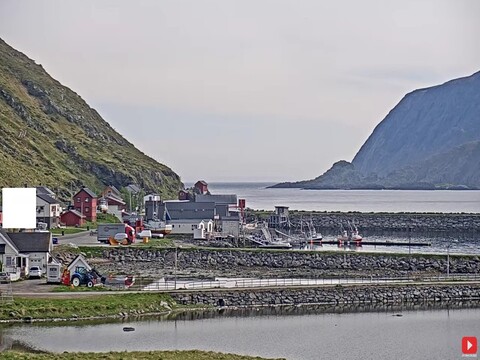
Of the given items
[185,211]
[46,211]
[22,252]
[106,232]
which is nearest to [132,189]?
[185,211]

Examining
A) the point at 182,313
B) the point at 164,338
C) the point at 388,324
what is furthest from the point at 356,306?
the point at 164,338

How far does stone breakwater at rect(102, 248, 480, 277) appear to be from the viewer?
72.9 m

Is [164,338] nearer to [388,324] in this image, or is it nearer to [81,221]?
[388,324]

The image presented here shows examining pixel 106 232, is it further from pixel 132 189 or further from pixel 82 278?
pixel 132 189

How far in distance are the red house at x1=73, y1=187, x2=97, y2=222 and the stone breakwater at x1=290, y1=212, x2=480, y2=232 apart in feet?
128

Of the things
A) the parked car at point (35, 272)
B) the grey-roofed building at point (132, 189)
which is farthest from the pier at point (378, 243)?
the parked car at point (35, 272)

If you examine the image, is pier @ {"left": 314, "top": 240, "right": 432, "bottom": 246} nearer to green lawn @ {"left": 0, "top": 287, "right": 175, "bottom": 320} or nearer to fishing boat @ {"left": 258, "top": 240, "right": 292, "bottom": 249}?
fishing boat @ {"left": 258, "top": 240, "right": 292, "bottom": 249}

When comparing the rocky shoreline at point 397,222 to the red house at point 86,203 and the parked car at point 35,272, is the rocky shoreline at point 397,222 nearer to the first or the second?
the red house at point 86,203

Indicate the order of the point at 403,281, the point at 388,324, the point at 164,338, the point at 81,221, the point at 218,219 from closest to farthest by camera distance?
the point at 164,338
the point at 388,324
the point at 403,281
the point at 81,221
the point at 218,219

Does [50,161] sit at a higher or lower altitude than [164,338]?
higher

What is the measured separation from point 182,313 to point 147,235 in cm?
4197

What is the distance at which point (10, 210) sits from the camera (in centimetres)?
4481

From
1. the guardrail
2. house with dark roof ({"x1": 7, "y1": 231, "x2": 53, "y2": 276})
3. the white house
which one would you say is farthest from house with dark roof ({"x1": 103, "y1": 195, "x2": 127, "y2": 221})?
the guardrail

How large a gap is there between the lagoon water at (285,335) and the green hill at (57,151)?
77922 mm
